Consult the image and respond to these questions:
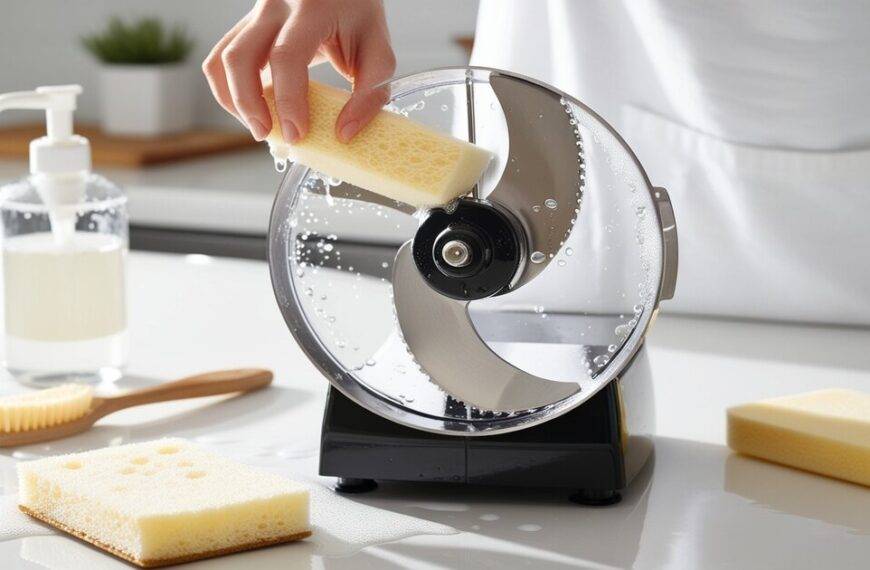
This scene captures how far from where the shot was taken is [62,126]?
1.03m

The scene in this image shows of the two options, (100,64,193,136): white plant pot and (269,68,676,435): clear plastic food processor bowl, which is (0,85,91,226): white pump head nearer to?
(269,68,676,435): clear plastic food processor bowl

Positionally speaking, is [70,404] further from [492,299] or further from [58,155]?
[492,299]

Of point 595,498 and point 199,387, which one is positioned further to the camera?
point 199,387

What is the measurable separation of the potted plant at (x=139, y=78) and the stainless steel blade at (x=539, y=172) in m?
2.08

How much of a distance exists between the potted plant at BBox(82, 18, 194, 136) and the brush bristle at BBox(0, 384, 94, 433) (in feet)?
6.03

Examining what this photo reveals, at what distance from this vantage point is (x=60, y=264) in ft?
3.38

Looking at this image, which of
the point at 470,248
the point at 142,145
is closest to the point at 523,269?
the point at 470,248

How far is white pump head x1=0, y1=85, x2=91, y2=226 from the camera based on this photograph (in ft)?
3.31

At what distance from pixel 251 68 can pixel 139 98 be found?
6.55 feet

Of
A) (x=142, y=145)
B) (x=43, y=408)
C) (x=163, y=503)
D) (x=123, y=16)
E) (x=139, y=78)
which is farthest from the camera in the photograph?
(x=123, y=16)

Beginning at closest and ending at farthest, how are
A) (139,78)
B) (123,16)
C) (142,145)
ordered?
(142,145), (139,78), (123,16)

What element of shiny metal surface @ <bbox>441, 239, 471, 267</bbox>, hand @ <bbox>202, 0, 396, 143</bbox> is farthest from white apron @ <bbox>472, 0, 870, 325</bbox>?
shiny metal surface @ <bbox>441, 239, 471, 267</bbox>

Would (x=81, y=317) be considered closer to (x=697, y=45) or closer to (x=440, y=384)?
(x=440, y=384)

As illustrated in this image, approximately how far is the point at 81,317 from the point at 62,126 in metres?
0.15
